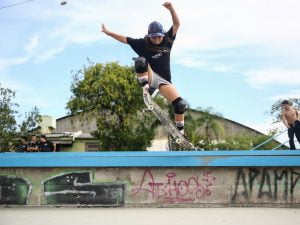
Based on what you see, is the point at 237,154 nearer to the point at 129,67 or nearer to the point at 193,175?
the point at 193,175

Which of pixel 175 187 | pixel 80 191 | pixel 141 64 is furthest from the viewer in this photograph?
pixel 141 64

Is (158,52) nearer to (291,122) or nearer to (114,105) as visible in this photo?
(291,122)

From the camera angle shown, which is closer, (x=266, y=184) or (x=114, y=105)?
(x=266, y=184)

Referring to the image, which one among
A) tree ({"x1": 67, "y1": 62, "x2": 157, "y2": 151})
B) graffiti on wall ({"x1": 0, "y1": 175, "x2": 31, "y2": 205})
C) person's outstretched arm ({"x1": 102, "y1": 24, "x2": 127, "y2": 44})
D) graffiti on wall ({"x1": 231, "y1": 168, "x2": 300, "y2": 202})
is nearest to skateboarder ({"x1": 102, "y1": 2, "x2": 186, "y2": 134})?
person's outstretched arm ({"x1": 102, "y1": 24, "x2": 127, "y2": 44})

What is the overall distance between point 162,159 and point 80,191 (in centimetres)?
239

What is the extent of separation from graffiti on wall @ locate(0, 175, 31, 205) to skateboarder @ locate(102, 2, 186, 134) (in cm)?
426

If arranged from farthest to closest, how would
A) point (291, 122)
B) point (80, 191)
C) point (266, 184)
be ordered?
point (291, 122)
point (80, 191)
point (266, 184)

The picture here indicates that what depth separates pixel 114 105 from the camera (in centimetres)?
3112

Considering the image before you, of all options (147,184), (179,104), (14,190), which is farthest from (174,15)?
(14,190)

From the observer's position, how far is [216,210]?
1102 centimetres

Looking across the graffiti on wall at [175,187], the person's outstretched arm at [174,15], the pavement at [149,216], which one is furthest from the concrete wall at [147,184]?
the person's outstretched arm at [174,15]

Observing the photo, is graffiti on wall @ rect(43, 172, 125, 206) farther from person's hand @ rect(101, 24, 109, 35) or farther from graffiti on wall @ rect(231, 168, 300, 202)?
person's hand @ rect(101, 24, 109, 35)

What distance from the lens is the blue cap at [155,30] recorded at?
12438 millimetres

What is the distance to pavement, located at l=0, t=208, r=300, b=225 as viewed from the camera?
913cm
